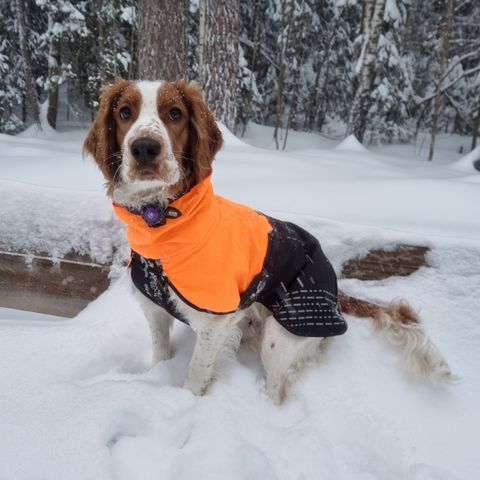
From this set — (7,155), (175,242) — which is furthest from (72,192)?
(7,155)

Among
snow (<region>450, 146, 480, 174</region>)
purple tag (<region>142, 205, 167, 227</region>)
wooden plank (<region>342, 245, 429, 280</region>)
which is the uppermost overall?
purple tag (<region>142, 205, 167, 227</region>)

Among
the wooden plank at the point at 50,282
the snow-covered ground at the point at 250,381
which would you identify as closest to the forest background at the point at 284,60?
the snow-covered ground at the point at 250,381

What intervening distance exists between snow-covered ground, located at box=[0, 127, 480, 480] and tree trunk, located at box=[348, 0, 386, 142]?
807 centimetres

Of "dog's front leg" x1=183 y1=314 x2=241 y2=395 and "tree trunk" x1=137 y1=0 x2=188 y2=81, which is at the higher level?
"tree trunk" x1=137 y1=0 x2=188 y2=81

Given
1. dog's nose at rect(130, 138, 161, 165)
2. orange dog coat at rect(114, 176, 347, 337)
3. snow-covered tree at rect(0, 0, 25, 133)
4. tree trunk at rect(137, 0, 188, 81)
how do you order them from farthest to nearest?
1. snow-covered tree at rect(0, 0, 25, 133)
2. tree trunk at rect(137, 0, 188, 81)
3. orange dog coat at rect(114, 176, 347, 337)
4. dog's nose at rect(130, 138, 161, 165)

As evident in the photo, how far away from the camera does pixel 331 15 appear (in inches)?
604

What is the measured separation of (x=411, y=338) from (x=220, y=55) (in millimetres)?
4331

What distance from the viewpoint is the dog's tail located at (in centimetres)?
195

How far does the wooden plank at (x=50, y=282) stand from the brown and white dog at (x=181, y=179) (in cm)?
85

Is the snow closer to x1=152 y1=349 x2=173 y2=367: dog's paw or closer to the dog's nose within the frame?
x1=152 y1=349 x2=173 y2=367: dog's paw

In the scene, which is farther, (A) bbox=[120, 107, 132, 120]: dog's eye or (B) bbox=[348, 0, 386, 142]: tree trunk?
(B) bbox=[348, 0, 386, 142]: tree trunk

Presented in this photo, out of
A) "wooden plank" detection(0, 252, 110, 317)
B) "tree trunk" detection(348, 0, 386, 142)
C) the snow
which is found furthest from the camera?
"tree trunk" detection(348, 0, 386, 142)

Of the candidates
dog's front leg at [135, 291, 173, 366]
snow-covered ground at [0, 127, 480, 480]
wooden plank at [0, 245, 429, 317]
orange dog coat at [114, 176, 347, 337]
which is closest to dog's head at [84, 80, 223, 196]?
orange dog coat at [114, 176, 347, 337]

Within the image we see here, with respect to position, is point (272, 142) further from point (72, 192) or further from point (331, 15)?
point (72, 192)
